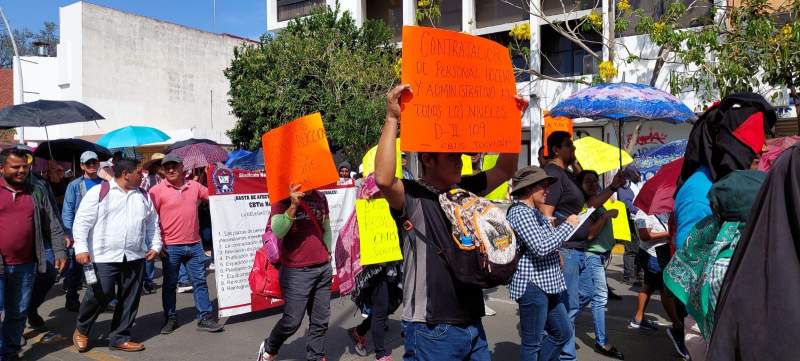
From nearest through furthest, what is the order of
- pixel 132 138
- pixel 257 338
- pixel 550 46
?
1. pixel 257 338
2. pixel 132 138
3. pixel 550 46

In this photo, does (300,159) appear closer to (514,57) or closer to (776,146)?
(776,146)

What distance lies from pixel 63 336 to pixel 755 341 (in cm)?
648

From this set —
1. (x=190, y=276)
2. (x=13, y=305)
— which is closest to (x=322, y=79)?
(x=190, y=276)

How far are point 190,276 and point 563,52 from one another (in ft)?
52.2

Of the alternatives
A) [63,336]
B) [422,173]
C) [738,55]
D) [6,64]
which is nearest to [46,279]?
[63,336]

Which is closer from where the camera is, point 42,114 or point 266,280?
point 266,280

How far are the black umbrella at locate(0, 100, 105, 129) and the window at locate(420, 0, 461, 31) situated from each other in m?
15.3

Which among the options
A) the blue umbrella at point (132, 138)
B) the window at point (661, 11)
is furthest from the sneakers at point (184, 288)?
the window at point (661, 11)

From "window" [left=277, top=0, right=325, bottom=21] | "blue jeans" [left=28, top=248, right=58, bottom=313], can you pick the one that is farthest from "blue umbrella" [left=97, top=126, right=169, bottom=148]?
"window" [left=277, top=0, right=325, bottom=21]

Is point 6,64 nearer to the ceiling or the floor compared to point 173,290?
nearer to the ceiling

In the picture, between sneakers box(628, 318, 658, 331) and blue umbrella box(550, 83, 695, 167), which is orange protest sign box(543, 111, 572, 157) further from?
sneakers box(628, 318, 658, 331)

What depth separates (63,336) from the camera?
246 inches

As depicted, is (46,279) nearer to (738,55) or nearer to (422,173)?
(422,173)

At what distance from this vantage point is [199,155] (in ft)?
40.8
